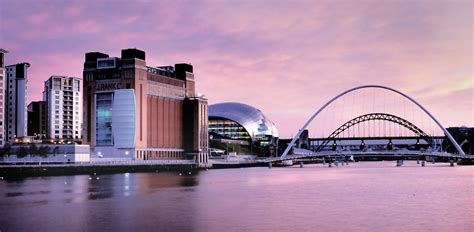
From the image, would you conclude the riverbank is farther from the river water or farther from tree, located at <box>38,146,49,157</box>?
the river water

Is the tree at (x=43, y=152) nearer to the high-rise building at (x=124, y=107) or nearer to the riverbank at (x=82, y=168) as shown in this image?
the riverbank at (x=82, y=168)

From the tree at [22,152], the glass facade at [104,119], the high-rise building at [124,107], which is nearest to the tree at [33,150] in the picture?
the tree at [22,152]

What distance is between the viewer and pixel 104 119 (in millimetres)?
169125

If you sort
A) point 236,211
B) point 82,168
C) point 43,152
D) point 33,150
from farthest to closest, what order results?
point 33,150 → point 43,152 → point 82,168 → point 236,211

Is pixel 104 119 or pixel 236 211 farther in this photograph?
pixel 104 119

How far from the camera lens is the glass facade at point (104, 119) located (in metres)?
168

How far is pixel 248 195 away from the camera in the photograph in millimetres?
68375

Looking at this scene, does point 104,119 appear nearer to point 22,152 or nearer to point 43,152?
point 22,152

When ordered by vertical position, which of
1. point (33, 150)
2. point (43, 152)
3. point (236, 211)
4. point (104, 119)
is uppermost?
point (104, 119)

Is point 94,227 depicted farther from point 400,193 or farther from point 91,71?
point 91,71

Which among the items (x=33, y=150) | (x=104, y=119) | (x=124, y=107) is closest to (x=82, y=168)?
(x=33, y=150)

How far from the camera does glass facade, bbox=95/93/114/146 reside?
168 m

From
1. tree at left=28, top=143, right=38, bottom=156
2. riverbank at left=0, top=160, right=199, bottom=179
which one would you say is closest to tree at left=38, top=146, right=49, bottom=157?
tree at left=28, top=143, right=38, bottom=156

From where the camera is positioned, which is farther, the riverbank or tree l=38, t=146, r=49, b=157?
tree l=38, t=146, r=49, b=157
